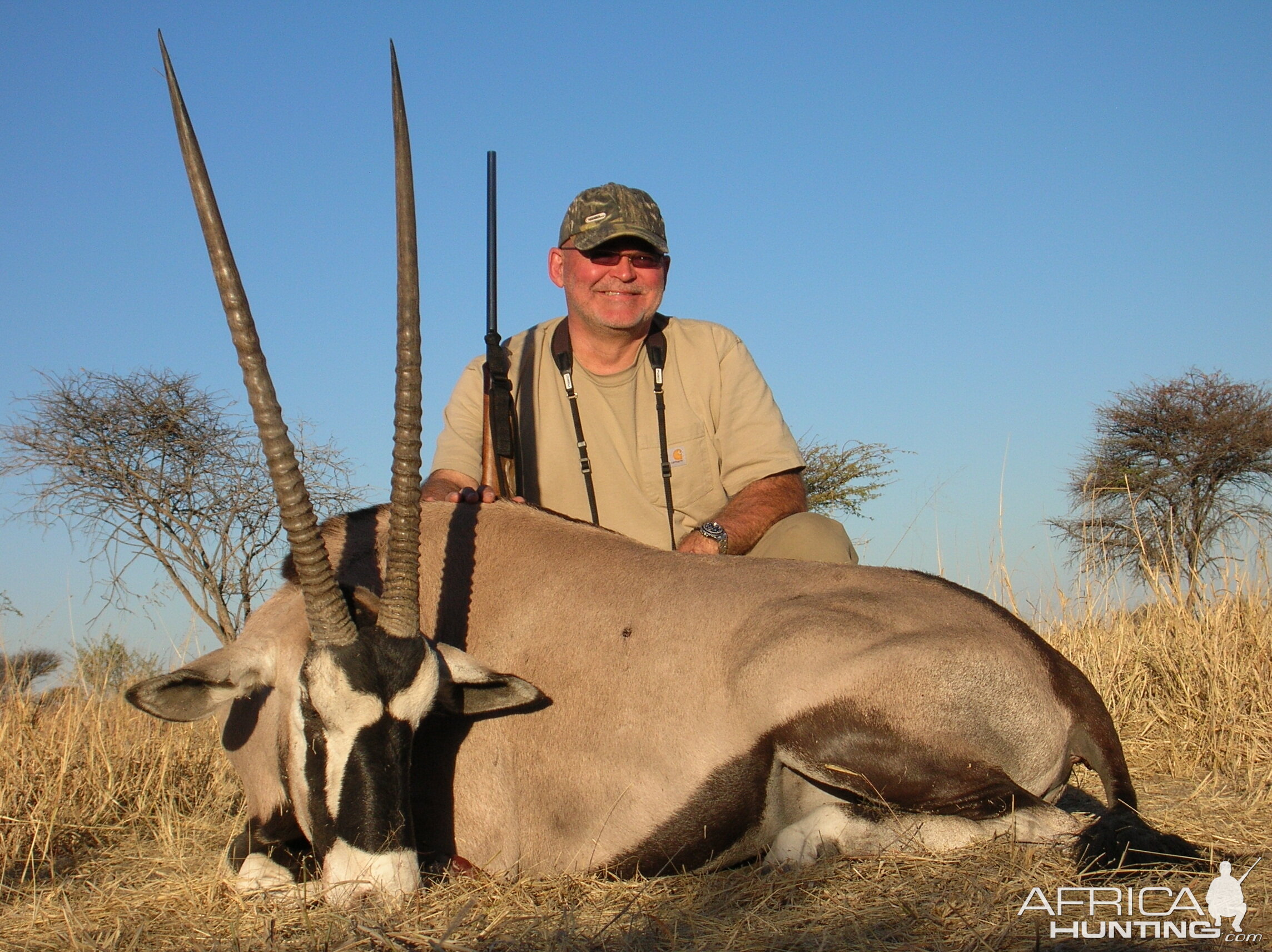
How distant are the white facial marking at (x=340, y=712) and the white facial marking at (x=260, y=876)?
→ 15.7 inches

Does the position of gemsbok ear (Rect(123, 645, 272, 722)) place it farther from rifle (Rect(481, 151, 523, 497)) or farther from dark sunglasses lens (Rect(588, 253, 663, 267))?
dark sunglasses lens (Rect(588, 253, 663, 267))

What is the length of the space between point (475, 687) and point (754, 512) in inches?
80.2

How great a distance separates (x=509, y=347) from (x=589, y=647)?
2.69 meters

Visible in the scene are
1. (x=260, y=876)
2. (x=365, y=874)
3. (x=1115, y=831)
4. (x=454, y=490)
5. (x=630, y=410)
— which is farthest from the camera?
(x=630, y=410)

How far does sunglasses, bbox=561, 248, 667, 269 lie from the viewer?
5.91 metres

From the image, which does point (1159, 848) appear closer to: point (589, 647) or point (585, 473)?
point (589, 647)

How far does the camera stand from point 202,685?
3658 mm

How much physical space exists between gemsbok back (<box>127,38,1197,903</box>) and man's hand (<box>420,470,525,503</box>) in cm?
50

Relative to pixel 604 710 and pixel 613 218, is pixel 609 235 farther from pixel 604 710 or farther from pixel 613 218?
pixel 604 710

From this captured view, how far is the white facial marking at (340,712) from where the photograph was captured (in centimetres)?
332

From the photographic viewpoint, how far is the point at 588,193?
5977 millimetres

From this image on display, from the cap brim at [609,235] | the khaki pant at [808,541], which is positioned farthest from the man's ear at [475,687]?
the cap brim at [609,235]

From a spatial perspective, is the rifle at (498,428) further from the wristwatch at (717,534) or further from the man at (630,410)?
the wristwatch at (717,534)

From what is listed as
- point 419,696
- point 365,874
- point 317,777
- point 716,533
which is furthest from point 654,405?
Result: point 365,874
